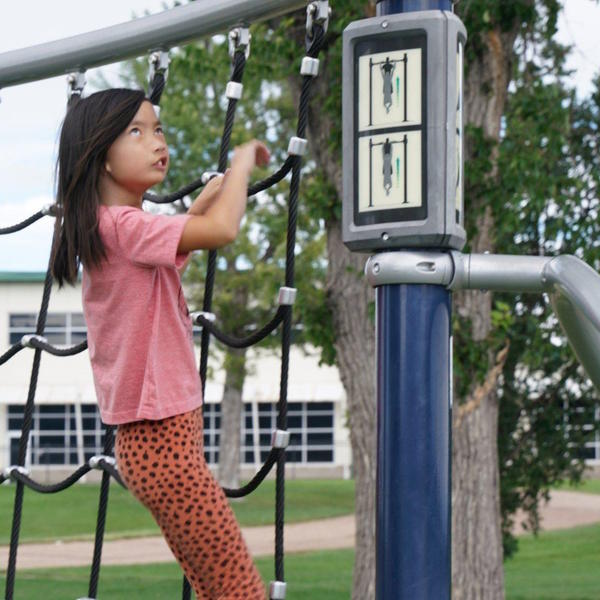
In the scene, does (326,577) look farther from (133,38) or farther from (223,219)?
(223,219)

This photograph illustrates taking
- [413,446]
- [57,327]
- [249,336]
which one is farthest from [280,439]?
[57,327]

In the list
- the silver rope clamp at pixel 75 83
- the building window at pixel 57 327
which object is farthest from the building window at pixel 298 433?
the silver rope clamp at pixel 75 83

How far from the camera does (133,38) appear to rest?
85.2 inches

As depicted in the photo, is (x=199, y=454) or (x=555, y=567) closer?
(x=199, y=454)

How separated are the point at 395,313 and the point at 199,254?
16089mm

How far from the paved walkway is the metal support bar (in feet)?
47.2

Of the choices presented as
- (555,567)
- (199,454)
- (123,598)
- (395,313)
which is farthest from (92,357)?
(555,567)

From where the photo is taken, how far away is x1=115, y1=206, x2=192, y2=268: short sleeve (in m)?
1.73

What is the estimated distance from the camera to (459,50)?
5.05 feet

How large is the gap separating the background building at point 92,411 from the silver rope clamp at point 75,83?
27.0 metres

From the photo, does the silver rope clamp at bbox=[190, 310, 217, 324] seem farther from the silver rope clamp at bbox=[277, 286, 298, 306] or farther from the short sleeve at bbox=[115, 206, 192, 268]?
the short sleeve at bbox=[115, 206, 192, 268]

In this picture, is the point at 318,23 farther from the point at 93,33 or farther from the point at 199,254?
the point at 199,254

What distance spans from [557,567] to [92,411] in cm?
1790

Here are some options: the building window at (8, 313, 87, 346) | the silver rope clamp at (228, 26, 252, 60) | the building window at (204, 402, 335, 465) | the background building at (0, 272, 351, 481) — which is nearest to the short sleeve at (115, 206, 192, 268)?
the silver rope clamp at (228, 26, 252, 60)
